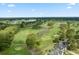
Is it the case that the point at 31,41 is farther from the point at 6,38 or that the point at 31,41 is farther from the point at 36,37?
the point at 6,38

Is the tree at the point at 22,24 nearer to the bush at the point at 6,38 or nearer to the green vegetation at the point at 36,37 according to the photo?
the green vegetation at the point at 36,37

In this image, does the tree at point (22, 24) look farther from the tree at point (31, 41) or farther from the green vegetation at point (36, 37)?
the tree at point (31, 41)

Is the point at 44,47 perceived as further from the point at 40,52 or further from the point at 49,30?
the point at 49,30

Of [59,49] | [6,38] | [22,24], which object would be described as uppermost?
[22,24]

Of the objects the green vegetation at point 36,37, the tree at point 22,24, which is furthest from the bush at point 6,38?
the tree at point 22,24

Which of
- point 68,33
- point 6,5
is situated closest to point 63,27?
point 68,33

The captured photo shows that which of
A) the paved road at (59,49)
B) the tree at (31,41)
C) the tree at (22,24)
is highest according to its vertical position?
the tree at (22,24)

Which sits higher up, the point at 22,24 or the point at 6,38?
the point at 22,24

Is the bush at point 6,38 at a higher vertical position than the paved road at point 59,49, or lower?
higher

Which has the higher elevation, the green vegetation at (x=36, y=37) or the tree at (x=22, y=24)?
the tree at (x=22, y=24)

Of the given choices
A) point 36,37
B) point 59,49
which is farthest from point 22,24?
point 59,49

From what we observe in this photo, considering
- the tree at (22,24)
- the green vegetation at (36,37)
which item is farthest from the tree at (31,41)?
the tree at (22,24)
